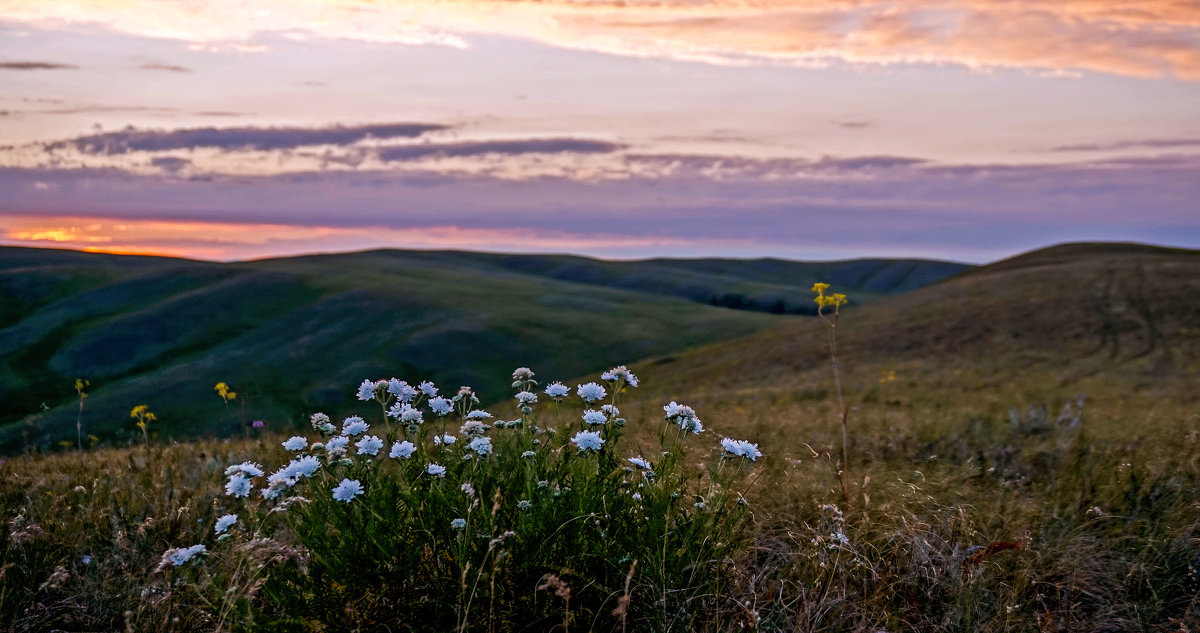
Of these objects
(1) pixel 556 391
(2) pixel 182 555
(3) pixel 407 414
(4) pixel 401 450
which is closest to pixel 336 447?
(4) pixel 401 450

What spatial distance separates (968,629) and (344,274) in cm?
10975

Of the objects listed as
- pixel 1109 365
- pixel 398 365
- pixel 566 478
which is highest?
pixel 566 478

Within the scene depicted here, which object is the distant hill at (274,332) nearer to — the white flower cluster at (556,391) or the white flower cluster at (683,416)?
the white flower cluster at (556,391)

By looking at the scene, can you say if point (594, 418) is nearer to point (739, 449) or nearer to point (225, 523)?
point (739, 449)

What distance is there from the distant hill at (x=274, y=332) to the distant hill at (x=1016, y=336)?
19430mm

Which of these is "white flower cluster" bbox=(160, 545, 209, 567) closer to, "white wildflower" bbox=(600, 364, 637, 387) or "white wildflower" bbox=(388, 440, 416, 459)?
"white wildflower" bbox=(388, 440, 416, 459)

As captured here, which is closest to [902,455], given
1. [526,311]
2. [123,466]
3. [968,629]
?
[968,629]

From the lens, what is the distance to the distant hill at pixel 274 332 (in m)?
61.0

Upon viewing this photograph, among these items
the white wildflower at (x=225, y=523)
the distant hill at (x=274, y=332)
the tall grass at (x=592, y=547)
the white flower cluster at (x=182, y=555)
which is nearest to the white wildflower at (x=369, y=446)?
the tall grass at (x=592, y=547)

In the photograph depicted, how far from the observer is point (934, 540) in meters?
5.12

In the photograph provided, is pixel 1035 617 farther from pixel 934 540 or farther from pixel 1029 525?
pixel 1029 525

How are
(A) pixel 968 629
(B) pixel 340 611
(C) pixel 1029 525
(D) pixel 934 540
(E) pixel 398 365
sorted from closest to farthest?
(B) pixel 340 611, (A) pixel 968 629, (D) pixel 934 540, (C) pixel 1029 525, (E) pixel 398 365

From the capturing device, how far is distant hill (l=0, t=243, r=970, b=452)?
61.0m

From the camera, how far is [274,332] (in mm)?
79438
